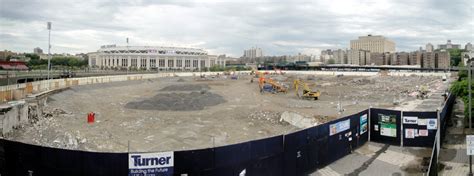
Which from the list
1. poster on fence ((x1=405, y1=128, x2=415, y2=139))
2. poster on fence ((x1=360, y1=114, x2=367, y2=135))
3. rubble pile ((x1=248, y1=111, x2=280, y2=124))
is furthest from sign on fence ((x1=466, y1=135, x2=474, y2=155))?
rubble pile ((x1=248, y1=111, x2=280, y2=124))

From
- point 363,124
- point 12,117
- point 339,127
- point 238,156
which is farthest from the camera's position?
point 12,117

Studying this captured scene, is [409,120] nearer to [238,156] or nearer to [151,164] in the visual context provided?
[238,156]

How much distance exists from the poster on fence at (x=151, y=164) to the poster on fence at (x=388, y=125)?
1335cm

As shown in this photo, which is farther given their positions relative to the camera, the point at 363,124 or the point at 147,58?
the point at 147,58

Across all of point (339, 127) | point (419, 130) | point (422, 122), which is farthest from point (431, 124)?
point (339, 127)

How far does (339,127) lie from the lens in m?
→ 16.1

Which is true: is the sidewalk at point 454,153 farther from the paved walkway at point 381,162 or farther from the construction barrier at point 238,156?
the construction barrier at point 238,156

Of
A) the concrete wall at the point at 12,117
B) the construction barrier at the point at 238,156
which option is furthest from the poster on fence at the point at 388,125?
the concrete wall at the point at 12,117

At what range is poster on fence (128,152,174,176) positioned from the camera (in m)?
9.10

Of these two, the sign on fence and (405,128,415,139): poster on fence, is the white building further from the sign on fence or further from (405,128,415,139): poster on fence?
the sign on fence

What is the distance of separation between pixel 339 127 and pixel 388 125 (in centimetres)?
423

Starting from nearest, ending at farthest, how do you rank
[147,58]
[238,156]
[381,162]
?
[238,156]
[381,162]
[147,58]

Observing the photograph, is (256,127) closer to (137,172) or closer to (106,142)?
(106,142)

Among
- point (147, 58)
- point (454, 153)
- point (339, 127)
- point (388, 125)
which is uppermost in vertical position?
point (147, 58)
